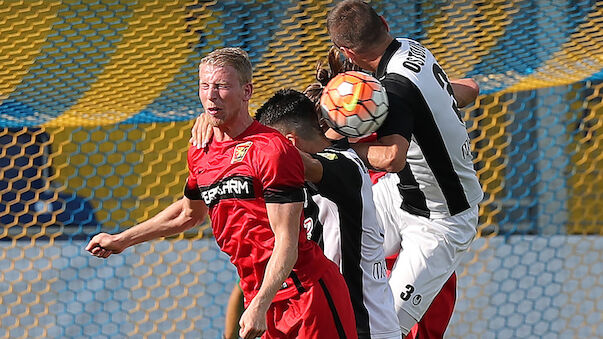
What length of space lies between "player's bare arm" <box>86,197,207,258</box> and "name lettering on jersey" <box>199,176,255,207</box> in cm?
36

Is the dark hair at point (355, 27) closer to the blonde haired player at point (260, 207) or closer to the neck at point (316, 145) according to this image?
the neck at point (316, 145)

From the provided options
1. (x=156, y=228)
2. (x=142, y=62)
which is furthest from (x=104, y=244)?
(x=142, y=62)

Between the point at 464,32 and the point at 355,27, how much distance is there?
181 cm

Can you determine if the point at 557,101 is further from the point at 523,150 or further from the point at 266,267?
the point at 266,267

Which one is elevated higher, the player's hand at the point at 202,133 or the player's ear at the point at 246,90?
the player's ear at the point at 246,90

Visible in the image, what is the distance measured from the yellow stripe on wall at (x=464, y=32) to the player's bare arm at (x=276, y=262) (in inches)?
Answer: 107

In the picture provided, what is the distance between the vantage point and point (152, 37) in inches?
211

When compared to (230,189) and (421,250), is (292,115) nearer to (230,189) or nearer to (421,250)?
(230,189)

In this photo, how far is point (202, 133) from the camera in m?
3.19

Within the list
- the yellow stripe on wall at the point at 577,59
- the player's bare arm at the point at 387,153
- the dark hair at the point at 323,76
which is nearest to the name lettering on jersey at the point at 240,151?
the player's bare arm at the point at 387,153

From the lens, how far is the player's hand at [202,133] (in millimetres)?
3162

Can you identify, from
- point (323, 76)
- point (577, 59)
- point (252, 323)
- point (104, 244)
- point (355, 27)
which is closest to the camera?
point (252, 323)

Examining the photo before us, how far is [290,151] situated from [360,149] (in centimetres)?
62

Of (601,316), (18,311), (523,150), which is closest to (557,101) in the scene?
(523,150)
